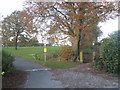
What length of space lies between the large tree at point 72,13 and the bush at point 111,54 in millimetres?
3509

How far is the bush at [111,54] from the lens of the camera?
5866 millimetres

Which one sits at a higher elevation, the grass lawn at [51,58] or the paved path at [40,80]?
the grass lawn at [51,58]

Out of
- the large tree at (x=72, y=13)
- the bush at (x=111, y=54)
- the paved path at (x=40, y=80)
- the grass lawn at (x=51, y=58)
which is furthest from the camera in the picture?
the large tree at (x=72, y=13)

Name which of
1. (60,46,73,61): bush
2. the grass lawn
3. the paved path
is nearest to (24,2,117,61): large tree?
(60,46,73,61): bush

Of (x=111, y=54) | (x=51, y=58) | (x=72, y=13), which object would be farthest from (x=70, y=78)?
(x=51, y=58)

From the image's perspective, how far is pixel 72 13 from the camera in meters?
9.76

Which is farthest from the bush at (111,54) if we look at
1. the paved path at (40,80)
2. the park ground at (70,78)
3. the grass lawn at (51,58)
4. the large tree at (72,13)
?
the large tree at (72,13)

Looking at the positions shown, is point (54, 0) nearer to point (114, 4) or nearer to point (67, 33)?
point (67, 33)

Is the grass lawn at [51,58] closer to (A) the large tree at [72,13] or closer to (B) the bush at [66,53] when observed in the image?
(B) the bush at [66,53]

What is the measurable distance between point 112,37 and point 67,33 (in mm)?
5428

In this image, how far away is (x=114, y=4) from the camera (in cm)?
896

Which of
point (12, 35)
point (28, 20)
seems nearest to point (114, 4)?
point (28, 20)

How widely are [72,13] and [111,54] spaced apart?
15.5ft

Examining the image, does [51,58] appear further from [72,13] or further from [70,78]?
[70,78]
